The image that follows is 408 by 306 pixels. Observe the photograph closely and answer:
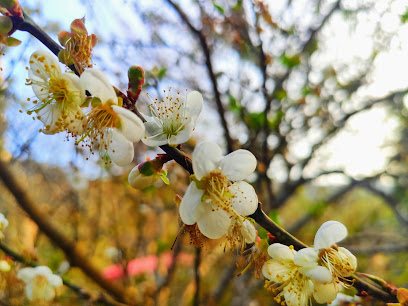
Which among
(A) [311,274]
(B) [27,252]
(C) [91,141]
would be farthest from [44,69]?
(B) [27,252]

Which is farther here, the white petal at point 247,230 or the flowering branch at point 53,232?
the flowering branch at point 53,232

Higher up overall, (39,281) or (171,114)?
(171,114)

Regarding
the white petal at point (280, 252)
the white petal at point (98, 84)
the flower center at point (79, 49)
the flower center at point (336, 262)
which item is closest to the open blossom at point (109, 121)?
the white petal at point (98, 84)

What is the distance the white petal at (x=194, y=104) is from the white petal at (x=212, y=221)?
210mm

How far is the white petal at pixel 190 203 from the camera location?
609 millimetres

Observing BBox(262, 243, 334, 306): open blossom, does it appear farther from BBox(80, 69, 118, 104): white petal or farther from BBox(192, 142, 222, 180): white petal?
BBox(80, 69, 118, 104): white petal

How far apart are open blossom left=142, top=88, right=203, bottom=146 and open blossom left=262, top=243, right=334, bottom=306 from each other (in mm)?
307

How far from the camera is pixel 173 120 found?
29.2 inches

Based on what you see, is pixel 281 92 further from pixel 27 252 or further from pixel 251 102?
pixel 27 252

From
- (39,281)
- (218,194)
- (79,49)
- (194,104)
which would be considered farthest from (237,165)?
(39,281)

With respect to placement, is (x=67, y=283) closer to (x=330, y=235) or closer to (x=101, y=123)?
(x=101, y=123)

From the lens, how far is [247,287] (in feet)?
6.48

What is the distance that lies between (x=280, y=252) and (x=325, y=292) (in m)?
0.14

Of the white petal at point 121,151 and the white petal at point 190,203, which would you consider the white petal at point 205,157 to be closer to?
the white petal at point 190,203
